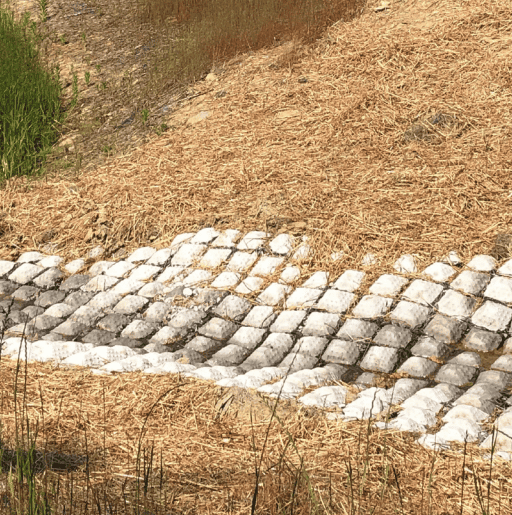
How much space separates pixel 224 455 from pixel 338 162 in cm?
310

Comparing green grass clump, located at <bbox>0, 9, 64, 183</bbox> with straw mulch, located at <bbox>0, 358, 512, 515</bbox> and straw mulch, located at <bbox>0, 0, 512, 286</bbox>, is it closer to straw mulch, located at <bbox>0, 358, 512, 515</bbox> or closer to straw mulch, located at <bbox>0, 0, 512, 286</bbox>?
straw mulch, located at <bbox>0, 0, 512, 286</bbox>

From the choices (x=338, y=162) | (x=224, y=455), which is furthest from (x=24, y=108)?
(x=224, y=455)

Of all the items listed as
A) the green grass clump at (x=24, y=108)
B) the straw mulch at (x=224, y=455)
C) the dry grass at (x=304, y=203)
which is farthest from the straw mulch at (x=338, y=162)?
the straw mulch at (x=224, y=455)

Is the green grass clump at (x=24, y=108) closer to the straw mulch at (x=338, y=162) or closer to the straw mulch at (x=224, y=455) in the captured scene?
the straw mulch at (x=338, y=162)

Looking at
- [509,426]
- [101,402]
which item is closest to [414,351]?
[509,426]

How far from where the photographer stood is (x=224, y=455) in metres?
2.86

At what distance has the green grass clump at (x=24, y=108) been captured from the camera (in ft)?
22.3

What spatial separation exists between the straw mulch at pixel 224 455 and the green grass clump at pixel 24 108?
3606mm

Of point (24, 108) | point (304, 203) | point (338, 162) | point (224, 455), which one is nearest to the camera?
point (224, 455)

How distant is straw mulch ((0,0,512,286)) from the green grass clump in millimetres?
548

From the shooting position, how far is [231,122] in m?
6.44

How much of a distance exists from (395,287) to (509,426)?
1.36 m

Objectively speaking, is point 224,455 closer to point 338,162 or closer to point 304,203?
point 304,203

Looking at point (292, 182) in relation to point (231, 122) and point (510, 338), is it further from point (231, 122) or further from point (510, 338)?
point (510, 338)
